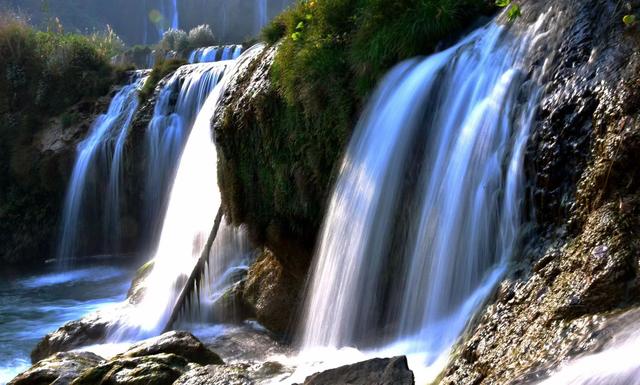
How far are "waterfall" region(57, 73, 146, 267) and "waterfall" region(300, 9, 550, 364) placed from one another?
9.00m

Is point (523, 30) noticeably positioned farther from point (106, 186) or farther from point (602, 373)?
point (106, 186)

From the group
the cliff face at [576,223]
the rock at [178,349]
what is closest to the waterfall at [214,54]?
the rock at [178,349]

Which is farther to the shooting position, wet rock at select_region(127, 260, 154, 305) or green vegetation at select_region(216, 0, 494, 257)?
wet rock at select_region(127, 260, 154, 305)

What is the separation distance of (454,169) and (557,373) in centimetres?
198

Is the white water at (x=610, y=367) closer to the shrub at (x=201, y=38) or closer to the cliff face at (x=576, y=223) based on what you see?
the cliff face at (x=576, y=223)

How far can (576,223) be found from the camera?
3.41 meters

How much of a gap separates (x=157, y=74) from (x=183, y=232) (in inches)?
248

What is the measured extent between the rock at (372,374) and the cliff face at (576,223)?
0.89 ft

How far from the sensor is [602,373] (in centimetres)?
239

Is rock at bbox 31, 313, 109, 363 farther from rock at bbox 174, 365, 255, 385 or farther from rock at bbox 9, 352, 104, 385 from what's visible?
rock at bbox 174, 365, 255, 385

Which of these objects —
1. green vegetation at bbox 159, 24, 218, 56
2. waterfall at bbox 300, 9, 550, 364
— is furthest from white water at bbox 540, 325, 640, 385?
green vegetation at bbox 159, 24, 218, 56

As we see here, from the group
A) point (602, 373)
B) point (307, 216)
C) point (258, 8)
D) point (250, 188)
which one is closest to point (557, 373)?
point (602, 373)

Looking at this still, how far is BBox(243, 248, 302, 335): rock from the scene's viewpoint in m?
6.65

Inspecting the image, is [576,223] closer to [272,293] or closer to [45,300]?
[272,293]
